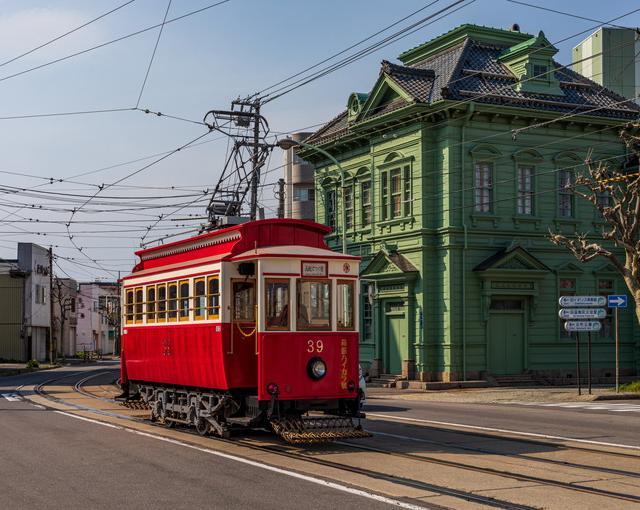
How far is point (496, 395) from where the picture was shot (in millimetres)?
29406

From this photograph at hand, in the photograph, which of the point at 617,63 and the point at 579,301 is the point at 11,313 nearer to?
the point at 617,63

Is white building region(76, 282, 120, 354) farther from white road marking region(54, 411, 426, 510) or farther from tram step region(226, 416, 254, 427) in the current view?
tram step region(226, 416, 254, 427)

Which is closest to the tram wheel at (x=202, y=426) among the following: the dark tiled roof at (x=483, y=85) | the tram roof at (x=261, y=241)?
the tram roof at (x=261, y=241)

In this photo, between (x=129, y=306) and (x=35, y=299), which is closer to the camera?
Result: (x=129, y=306)

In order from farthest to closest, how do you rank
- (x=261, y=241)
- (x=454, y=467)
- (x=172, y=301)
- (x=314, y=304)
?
(x=172, y=301), (x=261, y=241), (x=314, y=304), (x=454, y=467)

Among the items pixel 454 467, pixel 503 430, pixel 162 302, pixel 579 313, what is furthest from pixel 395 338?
pixel 454 467

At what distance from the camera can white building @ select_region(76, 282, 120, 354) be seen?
11169 cm

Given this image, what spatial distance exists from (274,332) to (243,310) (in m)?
0.84

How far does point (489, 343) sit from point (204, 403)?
1964 centimetres

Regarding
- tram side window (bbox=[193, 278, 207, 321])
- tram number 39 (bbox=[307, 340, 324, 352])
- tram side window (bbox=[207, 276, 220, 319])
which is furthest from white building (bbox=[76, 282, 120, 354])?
tram number 39 (bbox=[307, 340, 324, 352])

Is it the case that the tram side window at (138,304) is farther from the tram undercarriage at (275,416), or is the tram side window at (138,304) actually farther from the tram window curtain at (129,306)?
the tram undercarriage at (275,416)

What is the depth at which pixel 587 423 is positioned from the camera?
773 inches

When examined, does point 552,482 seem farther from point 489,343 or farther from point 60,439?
point 489,343

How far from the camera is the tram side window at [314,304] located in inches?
589
